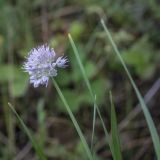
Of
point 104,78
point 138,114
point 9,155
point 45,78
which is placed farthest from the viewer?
point 104,78

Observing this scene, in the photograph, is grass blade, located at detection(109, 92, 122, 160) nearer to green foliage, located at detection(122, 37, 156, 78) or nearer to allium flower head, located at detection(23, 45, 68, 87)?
allium flower head, located at detection(23, 45, 68, 87)

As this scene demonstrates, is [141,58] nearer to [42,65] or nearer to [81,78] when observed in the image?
[81,78]

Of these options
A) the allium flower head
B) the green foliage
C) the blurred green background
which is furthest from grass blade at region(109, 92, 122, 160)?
the green foliage

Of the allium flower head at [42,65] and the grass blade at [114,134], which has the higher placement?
the allium flower head at [42,65]

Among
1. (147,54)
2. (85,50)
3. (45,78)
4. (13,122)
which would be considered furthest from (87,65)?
(45,78)

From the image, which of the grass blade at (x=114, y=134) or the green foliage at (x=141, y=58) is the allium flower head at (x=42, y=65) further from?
the green foliage at (x=141, y=58)

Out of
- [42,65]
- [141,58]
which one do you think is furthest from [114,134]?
[141,58]

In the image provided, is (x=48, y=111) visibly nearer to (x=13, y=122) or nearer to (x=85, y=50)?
(x=13, y=122)

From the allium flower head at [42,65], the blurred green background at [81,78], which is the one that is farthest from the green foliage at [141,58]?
the allium flower head at [42,65]
